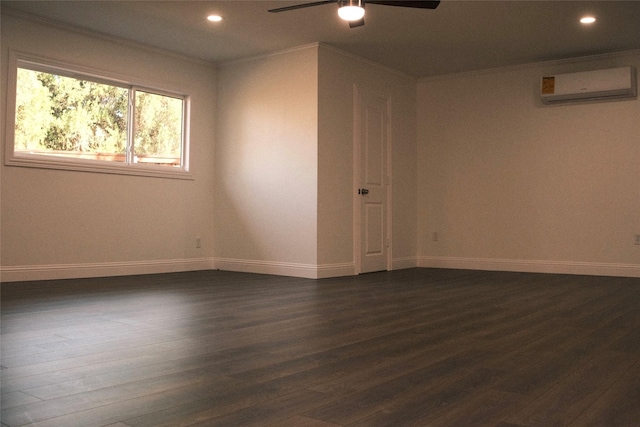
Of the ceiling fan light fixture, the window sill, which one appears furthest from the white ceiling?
the ceiling fan light fixture

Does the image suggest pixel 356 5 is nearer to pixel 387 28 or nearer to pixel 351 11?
pixel 351 11

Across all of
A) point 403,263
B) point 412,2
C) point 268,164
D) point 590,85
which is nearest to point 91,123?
point 268,164

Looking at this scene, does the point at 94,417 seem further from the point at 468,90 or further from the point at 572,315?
the point at 468,90

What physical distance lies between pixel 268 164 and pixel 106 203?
71.1 inches

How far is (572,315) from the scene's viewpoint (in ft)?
12.3

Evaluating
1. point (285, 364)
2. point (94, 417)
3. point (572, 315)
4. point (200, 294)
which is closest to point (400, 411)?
point (285, 364)

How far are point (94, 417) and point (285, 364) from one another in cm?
87

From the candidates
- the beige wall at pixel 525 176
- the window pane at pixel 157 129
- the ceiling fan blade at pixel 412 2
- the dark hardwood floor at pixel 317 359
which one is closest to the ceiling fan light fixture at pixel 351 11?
the ceiling fan blade at pixel 412 2

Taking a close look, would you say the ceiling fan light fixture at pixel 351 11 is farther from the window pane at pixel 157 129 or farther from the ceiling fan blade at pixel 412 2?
the window pane at pixel 157 129

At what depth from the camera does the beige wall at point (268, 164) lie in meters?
6.19

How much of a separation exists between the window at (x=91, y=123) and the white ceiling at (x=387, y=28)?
57 centimetres

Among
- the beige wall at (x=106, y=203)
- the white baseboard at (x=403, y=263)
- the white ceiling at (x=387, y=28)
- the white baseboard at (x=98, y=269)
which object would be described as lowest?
the white baseboard at (x=403, y=263)

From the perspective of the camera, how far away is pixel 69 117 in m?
5.84

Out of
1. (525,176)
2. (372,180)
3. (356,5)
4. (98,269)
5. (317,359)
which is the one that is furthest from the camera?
(525,176)
